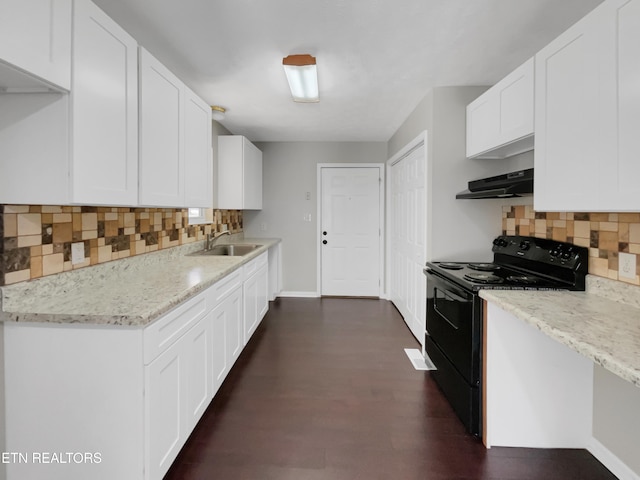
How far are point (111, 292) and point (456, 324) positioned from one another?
1.95 m

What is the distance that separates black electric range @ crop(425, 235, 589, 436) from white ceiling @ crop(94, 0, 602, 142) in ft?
4.20

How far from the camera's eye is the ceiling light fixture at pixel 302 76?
218cm

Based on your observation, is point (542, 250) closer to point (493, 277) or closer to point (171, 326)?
point (493, 277)

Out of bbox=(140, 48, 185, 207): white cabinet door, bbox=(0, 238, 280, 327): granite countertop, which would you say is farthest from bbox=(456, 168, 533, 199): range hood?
bbox=(140, 48, 185, 207): white cabinet door

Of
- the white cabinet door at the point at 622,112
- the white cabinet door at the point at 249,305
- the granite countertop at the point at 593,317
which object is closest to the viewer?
the granite countertop at the point at 593,317

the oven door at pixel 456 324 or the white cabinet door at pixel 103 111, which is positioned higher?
the white cabinet door at pixel 103 111

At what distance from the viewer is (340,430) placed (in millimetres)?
1903

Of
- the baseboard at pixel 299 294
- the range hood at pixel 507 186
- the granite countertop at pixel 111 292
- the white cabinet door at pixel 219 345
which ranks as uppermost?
the range hood at pixel 507 186

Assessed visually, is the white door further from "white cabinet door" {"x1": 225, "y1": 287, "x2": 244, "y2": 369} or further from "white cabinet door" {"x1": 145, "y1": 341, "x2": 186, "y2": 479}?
"white cabinet door" {"x1": 145, "y1": 341, "x2": 186, "y2": 479}

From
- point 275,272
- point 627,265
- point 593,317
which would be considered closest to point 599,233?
point 627,265

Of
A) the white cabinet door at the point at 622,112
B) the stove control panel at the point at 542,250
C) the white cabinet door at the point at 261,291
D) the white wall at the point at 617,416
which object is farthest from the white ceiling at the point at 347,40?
the white wall at the point at 617,416

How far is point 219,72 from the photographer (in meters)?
2.47

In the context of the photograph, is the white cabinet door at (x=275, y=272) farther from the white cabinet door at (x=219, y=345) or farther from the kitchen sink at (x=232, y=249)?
the white cabinet door at (x=219, y=345)

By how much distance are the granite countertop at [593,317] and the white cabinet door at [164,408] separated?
155 centimetres
